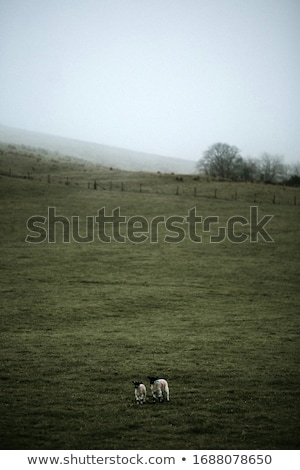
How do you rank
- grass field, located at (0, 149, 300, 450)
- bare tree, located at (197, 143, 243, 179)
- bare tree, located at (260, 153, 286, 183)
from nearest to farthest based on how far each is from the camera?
1. grass field, located at (0, 149, 300, 450)
2. bare tree, located at (197, 143, 243, 179)
3. bare tree, located at (260, 153, 286, 183)

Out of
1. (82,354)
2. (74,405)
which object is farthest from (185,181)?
(74,405)

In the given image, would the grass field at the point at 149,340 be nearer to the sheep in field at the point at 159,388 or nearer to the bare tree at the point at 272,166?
the sheep in field at the point at 159,388

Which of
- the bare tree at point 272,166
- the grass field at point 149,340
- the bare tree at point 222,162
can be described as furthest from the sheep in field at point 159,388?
the bare tree at point 272,166

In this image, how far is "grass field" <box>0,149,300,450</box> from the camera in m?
11.7

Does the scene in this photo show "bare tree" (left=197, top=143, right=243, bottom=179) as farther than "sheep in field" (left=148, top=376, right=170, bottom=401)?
Yes

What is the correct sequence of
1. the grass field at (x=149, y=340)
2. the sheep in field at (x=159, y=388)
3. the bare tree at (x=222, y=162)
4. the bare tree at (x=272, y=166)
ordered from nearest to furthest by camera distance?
the grass field at (x=149, y=340), the sheep in field at (x=159, y=388), the bare tree at (x=222, y=162), the bare tree at (x=272, y=166)

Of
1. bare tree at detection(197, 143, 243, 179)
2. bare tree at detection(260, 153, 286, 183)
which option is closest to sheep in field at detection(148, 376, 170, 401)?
bare tree at detection(197, 143, 243, 179)

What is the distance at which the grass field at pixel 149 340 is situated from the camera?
11727mm

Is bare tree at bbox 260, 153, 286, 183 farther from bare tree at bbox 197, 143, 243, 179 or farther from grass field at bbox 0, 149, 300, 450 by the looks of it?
grass field at bbox 0, 149, 300, 450

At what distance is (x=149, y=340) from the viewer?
69.3 feet

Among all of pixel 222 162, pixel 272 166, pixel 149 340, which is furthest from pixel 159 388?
pixel 272 166

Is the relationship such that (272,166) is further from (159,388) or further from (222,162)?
(159,388)

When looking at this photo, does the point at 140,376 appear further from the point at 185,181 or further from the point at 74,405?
the point at 185,181

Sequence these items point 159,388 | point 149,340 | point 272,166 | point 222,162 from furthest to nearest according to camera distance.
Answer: point 272,166 < point 222,162 < point 149,340 < point 159,388
